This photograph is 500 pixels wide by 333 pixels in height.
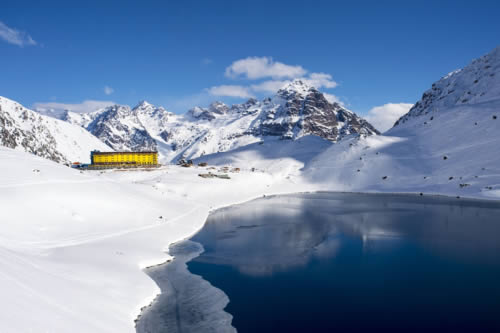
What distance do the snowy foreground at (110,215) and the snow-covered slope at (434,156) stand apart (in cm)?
50

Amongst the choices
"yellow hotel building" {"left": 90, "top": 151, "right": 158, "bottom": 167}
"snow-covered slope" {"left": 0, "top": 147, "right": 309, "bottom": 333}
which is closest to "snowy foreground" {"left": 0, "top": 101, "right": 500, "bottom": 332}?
"snow-covered slope" {"left": 0, "top": 147, "right": 309, "bottom": 333}

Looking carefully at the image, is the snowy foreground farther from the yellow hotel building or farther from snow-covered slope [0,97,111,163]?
snow-covered slope [0,97,111,163]

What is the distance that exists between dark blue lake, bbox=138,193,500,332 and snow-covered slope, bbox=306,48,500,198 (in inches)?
1801

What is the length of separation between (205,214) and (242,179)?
4793 cm

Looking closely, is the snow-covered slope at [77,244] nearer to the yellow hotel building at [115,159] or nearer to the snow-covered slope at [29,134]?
the yellow hotel building at [115,159]

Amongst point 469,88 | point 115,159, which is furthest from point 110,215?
point 469,88

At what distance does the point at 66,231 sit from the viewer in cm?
3028

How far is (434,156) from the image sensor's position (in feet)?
338

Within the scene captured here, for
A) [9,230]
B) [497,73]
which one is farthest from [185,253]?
[497,73]

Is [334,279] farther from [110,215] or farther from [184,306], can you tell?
[110,215]

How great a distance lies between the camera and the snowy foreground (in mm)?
15645

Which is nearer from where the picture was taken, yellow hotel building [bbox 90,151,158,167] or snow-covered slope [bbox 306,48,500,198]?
snow-covered slope [bbox 306,48,500,198]

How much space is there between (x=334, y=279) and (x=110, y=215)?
25.5 metres

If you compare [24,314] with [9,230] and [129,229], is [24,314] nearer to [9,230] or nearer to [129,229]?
[9,230]
